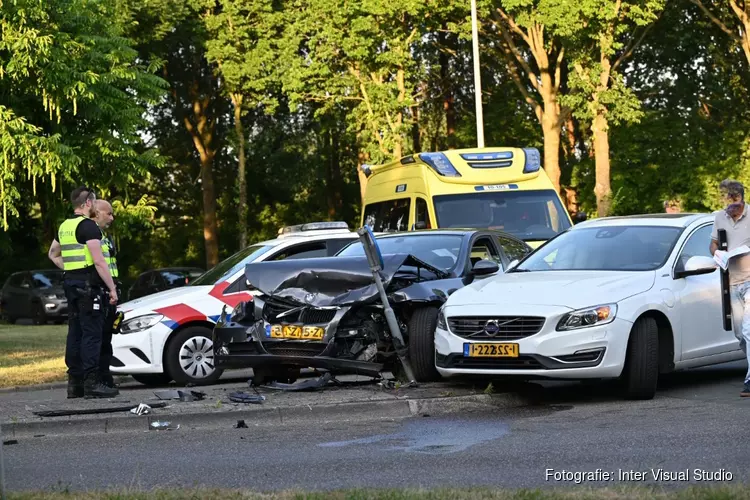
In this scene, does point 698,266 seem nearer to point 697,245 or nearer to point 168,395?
point 697,245

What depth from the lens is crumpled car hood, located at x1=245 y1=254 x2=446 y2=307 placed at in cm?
1212

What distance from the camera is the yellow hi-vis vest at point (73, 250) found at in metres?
12.4

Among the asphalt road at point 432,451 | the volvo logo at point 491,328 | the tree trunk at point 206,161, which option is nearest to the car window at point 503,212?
the asphalt road at point 432,451

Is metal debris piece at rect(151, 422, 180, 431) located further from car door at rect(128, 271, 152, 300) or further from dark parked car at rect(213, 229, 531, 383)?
car door at rect(128, 271, 152, 300)

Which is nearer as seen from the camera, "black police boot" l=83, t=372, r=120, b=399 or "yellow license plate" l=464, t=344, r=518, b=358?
"yellow license plate" l=464, t=344, r=518, b=358

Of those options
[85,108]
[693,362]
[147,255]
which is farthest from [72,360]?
[147,255]

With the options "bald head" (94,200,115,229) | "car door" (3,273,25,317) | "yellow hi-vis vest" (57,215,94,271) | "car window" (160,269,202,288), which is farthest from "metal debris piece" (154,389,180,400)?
"car door" (3,273,25,317)

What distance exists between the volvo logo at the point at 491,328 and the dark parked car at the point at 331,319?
40.7 inches

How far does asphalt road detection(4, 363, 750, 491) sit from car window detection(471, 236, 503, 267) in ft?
8.13

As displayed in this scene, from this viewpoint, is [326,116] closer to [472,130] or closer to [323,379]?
[472,130]

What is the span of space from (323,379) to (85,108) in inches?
888

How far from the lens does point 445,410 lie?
37.9 ft

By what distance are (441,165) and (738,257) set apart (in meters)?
9.20

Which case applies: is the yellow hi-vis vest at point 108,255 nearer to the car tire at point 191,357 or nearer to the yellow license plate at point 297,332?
the car tire at point 191,357
